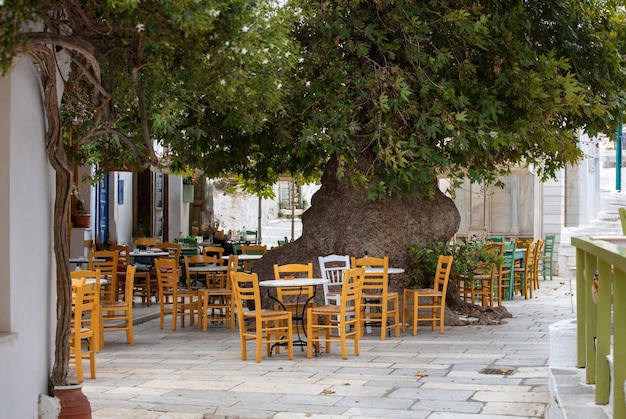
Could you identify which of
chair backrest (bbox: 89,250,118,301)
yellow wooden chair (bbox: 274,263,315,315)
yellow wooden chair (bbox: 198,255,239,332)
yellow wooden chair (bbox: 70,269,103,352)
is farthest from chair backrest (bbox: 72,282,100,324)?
chair backrest (bbox: 89,250,118,301)

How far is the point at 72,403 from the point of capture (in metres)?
6.04

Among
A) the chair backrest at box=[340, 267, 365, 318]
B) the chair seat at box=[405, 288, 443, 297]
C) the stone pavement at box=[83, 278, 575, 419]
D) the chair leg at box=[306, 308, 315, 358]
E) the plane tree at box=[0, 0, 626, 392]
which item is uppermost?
the plane tree at box=[0, 0, 626, 392]

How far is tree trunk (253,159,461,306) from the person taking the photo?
1262 cm

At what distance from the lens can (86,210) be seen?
59.5ft

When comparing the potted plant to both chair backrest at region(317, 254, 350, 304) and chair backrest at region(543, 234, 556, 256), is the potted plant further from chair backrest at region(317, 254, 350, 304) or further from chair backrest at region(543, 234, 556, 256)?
chair backrest at region(317, 254, 350, 304)

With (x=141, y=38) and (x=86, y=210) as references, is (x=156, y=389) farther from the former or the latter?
(x=86, y=210)

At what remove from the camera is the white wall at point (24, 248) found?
5660mm

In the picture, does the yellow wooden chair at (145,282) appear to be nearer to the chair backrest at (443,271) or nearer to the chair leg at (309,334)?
the chair backrest at (443,271)

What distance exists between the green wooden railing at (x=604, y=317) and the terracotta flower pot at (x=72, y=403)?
3057 mm

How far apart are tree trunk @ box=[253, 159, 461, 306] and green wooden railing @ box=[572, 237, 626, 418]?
22.7 feet

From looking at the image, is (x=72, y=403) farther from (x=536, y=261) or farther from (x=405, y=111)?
(x=536, y=261)

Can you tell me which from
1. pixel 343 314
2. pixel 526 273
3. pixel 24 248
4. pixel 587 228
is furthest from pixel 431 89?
pixel 587 228

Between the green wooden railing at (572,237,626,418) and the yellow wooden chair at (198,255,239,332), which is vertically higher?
the green wooden railing at (572,237,626,418)

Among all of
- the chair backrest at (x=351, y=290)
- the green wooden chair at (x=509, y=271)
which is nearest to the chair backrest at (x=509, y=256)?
the green wooden chair at (x=509, y=271)
